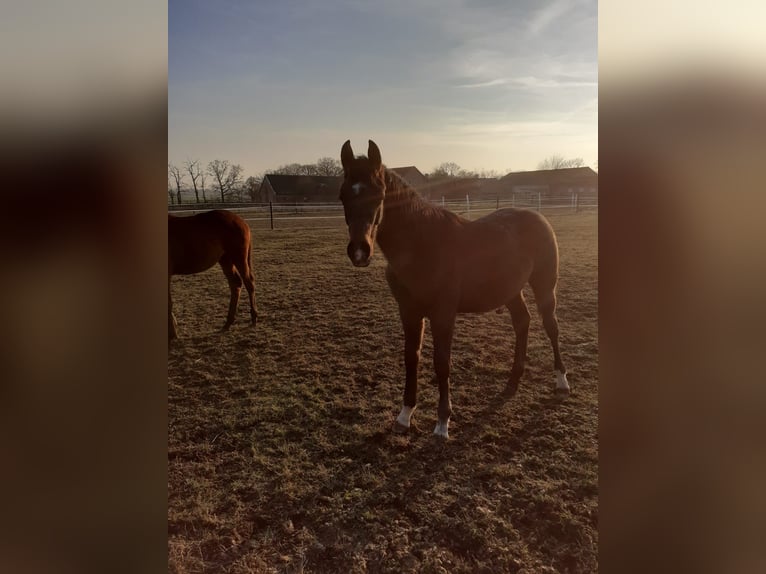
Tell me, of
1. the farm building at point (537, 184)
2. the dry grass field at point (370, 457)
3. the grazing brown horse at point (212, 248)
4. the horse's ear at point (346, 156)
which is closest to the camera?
the dry grass field at point (370, 457)

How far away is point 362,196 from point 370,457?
176 cm

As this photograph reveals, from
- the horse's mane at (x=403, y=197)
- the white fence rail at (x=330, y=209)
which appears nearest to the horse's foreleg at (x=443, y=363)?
the horse's mane at (x=403, y=197)

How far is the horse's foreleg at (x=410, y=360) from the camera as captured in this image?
317cm

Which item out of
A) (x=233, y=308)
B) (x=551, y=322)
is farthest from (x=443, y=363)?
(x=233, y=308)

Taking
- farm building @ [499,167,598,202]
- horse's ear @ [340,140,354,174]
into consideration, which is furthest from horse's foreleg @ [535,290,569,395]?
farm building @ [499,167,598,202]

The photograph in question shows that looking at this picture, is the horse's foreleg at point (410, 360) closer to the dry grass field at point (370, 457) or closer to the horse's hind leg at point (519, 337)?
the dry grass field at point (370, 457)

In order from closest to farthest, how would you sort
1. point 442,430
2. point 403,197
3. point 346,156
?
point 346,156 → point 403,197 → point 442,430

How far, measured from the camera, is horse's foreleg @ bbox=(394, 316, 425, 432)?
3.17 meters

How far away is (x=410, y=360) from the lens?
326cm
